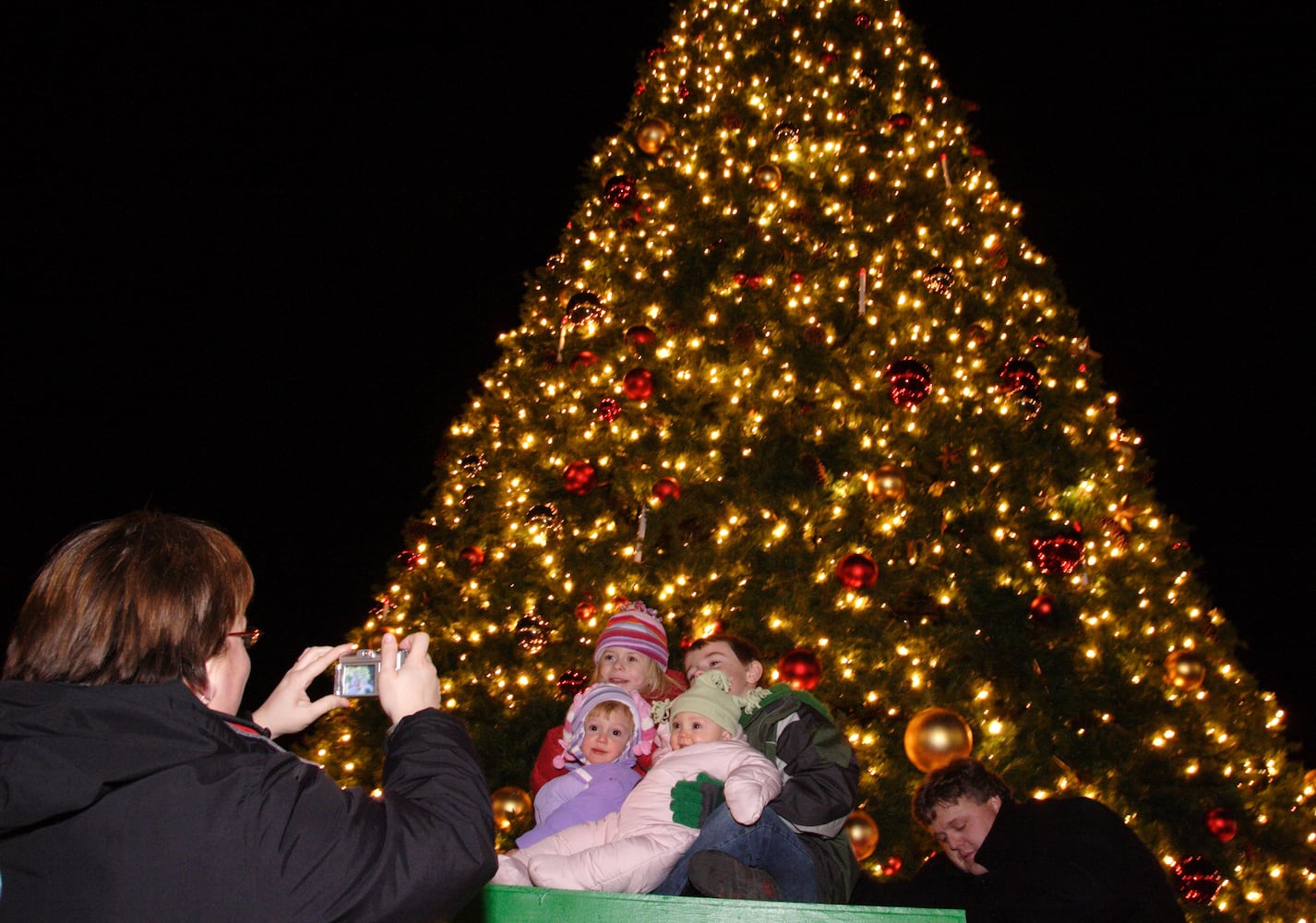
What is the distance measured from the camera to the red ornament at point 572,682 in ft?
12.4

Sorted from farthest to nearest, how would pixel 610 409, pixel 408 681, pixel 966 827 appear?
pixel 610 409 → pixel 966 827 → pixel 408 681

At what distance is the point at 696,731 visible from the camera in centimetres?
261

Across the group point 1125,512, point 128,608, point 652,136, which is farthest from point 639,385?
point 128,608

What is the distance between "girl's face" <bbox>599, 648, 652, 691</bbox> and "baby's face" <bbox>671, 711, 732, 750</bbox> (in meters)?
0.50

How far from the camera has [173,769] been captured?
972mm

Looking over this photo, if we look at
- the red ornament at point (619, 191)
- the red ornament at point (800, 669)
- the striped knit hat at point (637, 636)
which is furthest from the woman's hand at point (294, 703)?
the red ornament at point (619, 191)

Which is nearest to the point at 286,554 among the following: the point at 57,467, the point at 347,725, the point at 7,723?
the point at 57,467

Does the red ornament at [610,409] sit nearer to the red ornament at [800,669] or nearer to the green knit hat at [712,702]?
the red ornament at [800,669]

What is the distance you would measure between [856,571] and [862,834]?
982 mm

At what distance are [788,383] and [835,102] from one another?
1.89m

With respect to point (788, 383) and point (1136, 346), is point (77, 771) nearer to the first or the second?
point (788, 383)

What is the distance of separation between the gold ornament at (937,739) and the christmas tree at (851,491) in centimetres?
1

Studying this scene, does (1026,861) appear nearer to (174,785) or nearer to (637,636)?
(637,636)

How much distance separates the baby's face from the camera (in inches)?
103
